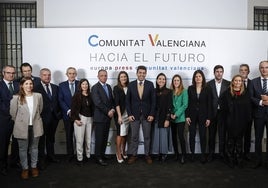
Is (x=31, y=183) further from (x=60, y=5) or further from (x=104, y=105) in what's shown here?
(x=60, y=5)

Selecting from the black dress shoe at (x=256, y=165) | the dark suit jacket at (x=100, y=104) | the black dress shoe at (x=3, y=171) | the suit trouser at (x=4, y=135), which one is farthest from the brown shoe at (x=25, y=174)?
the black dress shoe at (x=256, y=165)

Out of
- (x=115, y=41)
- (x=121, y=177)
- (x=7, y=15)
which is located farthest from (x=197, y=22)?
(x=7, y=15)

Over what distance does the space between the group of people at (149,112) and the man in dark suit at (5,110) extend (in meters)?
0.01

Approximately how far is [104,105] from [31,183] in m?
1.47

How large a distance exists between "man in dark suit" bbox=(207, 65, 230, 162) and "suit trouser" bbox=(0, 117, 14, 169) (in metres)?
2.99

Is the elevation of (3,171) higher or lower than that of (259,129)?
lower

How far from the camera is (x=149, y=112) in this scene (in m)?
4.54

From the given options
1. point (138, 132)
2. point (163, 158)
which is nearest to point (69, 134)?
point (138, 132)

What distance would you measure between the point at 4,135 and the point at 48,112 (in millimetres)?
673

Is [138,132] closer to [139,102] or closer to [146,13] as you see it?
[139,102]

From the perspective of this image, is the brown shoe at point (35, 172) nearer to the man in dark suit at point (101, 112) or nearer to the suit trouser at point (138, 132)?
the man in dark suit at point (101, 112)

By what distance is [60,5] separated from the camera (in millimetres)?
5262

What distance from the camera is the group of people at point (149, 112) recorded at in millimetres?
4230

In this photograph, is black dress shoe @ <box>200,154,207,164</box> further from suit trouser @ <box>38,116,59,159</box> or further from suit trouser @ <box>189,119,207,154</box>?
suit trouser @ <box>38,116,59,159</box>
